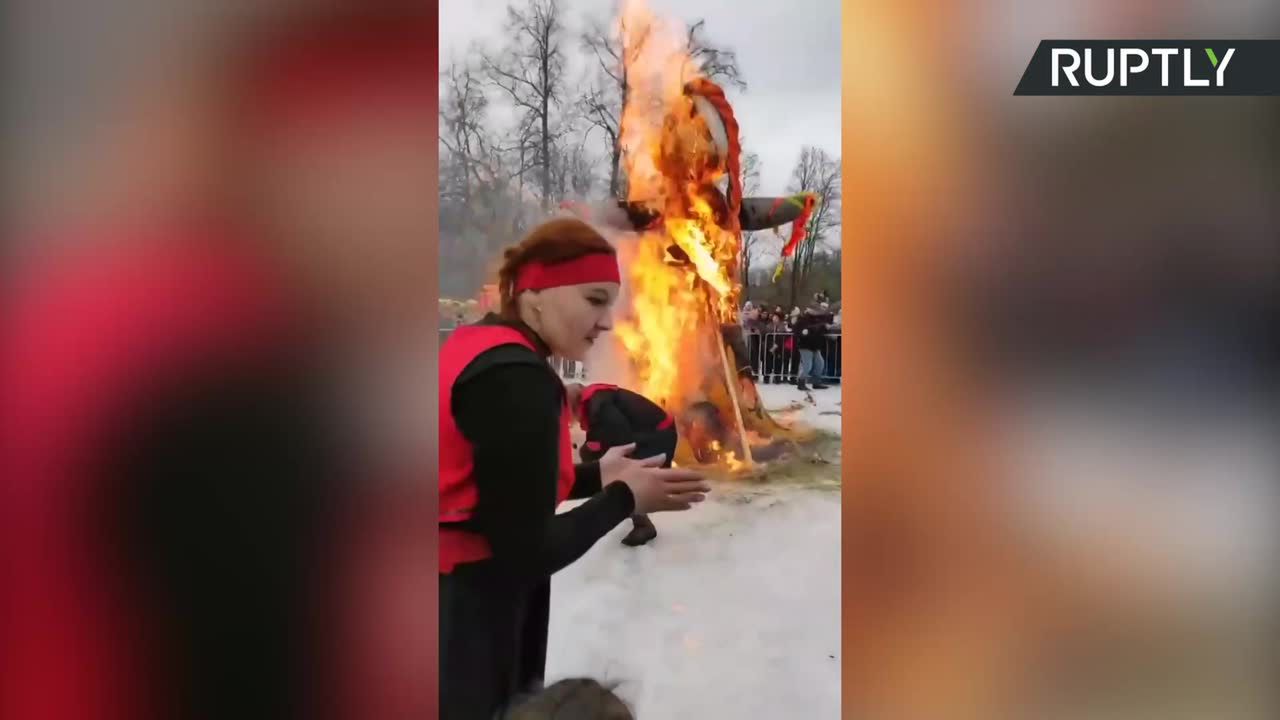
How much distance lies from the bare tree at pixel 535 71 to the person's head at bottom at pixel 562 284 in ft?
0.25

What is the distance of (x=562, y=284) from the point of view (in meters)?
1.50

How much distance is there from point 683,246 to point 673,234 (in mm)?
29

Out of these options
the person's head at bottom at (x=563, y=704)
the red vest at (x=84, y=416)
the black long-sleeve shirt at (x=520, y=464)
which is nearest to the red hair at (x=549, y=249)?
the black long-sleeve shirt at (x=520, y=464)

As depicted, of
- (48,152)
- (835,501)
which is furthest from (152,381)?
(835,501)

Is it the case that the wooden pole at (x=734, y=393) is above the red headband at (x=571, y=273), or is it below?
below

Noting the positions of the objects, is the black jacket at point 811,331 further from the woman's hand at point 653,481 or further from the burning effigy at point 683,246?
the woman's hand at point 653,481

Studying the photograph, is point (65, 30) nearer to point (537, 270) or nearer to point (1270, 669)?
point (537, 270)

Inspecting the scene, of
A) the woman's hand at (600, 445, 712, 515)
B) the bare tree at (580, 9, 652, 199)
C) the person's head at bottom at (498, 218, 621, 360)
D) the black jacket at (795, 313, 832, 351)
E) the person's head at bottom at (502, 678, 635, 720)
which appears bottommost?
the person's head at bottom at (502, 678, 635, 720)

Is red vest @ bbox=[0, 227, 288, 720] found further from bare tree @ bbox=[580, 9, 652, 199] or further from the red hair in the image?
bare tree @ bbox=[580, 9, 652, 199]

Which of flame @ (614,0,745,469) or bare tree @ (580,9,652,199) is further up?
bare tree @ (580,9,652,199)

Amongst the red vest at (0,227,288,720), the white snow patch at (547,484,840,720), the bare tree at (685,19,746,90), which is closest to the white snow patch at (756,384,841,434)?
the white snow patch at (547,484,840,720)

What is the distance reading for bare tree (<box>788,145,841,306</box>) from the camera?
1470mm

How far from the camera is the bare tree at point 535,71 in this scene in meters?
1.50

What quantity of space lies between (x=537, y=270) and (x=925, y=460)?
80cm
